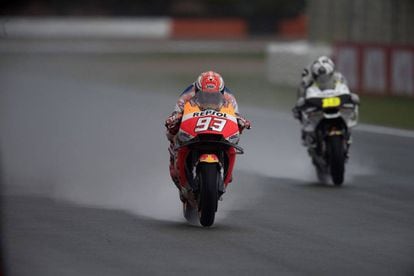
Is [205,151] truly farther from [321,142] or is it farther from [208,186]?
[321,142]

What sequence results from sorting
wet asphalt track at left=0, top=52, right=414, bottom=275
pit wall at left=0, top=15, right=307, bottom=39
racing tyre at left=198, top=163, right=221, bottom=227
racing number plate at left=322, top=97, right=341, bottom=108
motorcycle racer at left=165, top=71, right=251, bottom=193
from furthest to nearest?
pit wall at left=0, top=15, right=307, bottom=39, racing number plate at left=322, top=97, right=341, bottom=108, motorcycle racer at left=165, top=71, right=251, bottom=193, racing tyre at left=198, top=163, right=221, bottom=227, wet asphalt track at left=0, top=52, right=414, bottom=275

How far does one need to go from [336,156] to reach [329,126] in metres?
0.54

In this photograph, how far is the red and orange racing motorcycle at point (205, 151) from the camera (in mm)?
10094

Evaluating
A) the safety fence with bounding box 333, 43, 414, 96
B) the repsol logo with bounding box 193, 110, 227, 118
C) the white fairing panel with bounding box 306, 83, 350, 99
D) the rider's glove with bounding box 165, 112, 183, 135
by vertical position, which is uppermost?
the repsol logo with bounding box 193, 110, 227, 118

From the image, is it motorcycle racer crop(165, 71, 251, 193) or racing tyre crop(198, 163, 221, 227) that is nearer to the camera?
racing tyre crop(198, 163, 221, 227)

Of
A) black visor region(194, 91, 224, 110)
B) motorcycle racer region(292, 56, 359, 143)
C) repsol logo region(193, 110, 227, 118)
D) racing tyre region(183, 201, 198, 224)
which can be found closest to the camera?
repsol logo region(193, 110, 227, 118)

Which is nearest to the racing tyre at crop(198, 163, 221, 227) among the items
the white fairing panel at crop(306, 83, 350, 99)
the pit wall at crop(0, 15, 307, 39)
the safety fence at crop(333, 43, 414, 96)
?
the white fairing panel at crop(306, 83, 350, 99)

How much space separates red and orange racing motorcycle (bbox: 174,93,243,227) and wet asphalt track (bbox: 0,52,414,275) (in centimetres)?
30

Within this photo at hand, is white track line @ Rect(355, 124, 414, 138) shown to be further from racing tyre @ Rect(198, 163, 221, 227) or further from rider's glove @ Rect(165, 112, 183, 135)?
racing tyre @ Rect(198, 163, 221, 227)

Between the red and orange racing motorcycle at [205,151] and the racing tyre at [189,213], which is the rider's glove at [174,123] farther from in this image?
the racing tyre at [189,213]

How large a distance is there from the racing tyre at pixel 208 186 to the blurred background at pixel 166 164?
227 mm

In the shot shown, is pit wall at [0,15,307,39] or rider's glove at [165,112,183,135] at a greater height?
rider's glove at [165,112,183,135]

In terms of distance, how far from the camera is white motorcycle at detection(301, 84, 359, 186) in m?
13.7

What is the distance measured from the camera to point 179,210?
11781mm
